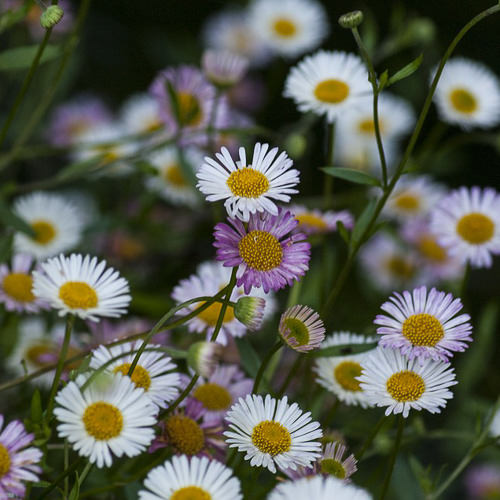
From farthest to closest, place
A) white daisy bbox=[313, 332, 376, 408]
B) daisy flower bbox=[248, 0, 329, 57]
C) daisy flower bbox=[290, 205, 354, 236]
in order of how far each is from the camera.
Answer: daisy flower bbox=[248, 0, 329, 57]
daisy flower bbox=[290, 205, 354, 236]
white daisy bbox=[313, 332, 376, 408]

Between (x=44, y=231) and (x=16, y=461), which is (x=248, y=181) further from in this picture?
(x=44, y=231)

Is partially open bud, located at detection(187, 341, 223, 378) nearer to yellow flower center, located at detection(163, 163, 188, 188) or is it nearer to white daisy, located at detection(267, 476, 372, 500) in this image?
white daisy, located at detection(267, 476, 372, 500)

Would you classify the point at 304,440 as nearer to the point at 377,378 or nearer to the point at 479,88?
the point at 377,378

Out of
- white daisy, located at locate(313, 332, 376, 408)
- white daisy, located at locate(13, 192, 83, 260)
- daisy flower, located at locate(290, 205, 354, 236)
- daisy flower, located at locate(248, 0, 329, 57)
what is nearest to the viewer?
white daisy, located at locate(313, 332, 376, 408)

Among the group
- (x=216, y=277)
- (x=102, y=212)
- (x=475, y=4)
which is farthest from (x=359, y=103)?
(x=475, y=4)

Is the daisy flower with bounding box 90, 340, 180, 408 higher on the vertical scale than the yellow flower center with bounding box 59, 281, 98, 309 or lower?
lower

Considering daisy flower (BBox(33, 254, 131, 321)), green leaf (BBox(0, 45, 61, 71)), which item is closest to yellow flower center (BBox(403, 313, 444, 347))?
daisy flower (BBox(33, 254, 131, 321))

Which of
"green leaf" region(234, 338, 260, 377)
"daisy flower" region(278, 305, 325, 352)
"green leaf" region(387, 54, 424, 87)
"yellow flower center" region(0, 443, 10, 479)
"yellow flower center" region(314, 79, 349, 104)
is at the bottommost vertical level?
"yellow flower center" region(0, 443, 10, 479)
